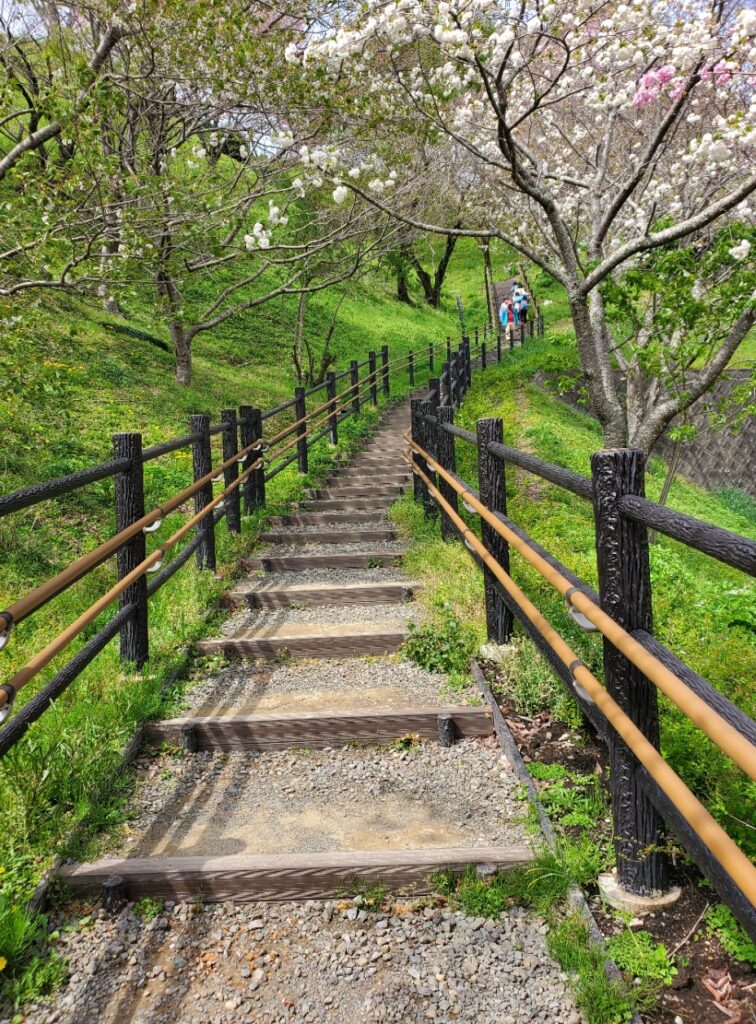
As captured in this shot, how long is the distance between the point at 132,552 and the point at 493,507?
76.4 inches

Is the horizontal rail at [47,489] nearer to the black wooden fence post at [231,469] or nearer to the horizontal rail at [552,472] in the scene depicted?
the horizontal rail at [552,472]

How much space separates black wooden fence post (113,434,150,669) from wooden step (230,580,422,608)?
140 centimetres

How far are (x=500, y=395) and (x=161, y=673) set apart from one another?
12419 mm

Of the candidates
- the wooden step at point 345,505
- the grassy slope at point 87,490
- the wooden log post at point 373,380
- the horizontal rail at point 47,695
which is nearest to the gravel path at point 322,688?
the grassy slope at point 87,490

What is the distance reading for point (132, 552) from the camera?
3920 mm

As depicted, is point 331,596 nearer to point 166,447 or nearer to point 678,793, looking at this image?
point 166,447

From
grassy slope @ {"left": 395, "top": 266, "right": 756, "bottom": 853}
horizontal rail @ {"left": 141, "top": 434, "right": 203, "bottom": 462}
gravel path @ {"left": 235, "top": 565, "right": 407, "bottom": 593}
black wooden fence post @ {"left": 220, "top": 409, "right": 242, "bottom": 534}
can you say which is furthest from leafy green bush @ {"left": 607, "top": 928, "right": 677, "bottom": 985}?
black wooden fence post @ {"left": 220, "top": 409, "right": 242, "bottom": 534}

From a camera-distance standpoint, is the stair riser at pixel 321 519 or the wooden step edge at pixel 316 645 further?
the stair riser at pixel 321 519

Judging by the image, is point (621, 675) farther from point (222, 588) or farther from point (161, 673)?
point (222, 588)

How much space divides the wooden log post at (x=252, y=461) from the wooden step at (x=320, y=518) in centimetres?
29

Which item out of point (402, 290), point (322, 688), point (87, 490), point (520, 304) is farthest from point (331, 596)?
point (402, 290)

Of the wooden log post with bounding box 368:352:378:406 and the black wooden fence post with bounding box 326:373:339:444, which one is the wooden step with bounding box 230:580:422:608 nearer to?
the black wooden fence post with bounding box 326:373:339:444

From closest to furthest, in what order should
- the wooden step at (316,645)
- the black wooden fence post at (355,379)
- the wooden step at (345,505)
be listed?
1. the wooden step at (316,645)
2. the wooden step at (345,505)
3. the black wooden fence post at (355,379)

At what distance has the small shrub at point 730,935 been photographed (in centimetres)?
192
